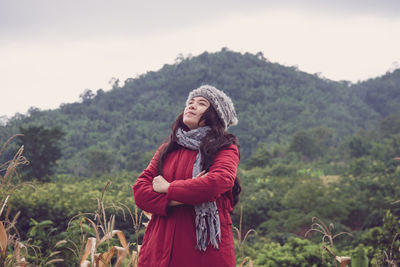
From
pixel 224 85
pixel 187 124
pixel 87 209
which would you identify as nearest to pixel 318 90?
pixel 224 85

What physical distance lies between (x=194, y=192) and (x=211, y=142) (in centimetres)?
24

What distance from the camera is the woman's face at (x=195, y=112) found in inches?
68.4

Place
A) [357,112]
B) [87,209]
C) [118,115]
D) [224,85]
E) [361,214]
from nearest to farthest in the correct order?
[87,209] → [361,214] → [118,115] → [357,112] → [224,85]

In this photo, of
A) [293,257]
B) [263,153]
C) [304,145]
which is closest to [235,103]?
[304,145]

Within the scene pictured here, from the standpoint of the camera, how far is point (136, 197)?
1.61 meters

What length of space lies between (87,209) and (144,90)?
35.0m

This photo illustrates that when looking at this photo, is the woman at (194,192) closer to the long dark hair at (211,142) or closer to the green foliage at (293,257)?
the long dark hair at (211,142)

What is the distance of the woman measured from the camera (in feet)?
4.89

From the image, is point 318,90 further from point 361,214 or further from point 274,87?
point 361,214

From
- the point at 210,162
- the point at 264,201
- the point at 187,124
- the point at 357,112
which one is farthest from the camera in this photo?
the point at 357,112

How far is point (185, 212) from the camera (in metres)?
1.56

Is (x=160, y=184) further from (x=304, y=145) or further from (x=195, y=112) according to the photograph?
(x=304, y=145)

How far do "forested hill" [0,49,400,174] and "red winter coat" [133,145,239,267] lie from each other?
712 inches

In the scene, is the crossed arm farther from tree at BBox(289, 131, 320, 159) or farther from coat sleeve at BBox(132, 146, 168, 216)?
tree at BBox(289, 131, 320, 159)
